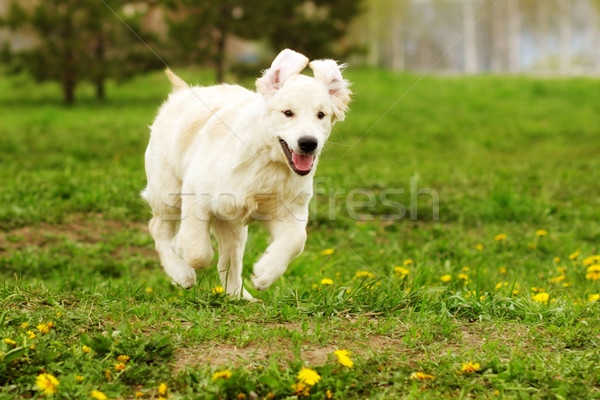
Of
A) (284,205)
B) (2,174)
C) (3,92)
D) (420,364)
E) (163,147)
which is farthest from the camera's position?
(3,92)

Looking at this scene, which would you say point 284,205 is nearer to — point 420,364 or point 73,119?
point 420,364

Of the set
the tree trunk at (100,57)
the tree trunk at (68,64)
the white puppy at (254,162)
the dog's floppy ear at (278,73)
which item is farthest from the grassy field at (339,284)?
the tree trunk at (68,64)

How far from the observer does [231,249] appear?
508 cm

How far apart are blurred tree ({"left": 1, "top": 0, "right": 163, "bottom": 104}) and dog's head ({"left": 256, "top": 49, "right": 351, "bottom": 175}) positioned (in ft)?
44.1

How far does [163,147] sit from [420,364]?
2783 millimetres

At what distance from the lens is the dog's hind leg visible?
197 inches

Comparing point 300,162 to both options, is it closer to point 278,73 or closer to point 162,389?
point 278,73

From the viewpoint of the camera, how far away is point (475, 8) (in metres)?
50.2

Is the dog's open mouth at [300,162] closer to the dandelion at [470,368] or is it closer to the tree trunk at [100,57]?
the dandelion at [470,368]

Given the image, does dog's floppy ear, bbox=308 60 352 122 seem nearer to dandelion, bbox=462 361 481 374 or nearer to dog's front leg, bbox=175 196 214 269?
dog's front leg, bbox=175 196 214 269

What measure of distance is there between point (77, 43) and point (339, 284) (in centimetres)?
1430

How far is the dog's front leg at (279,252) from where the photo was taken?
4.21m

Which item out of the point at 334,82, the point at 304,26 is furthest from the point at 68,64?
the point at 334,82

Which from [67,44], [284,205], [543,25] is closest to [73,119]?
[67,44]
